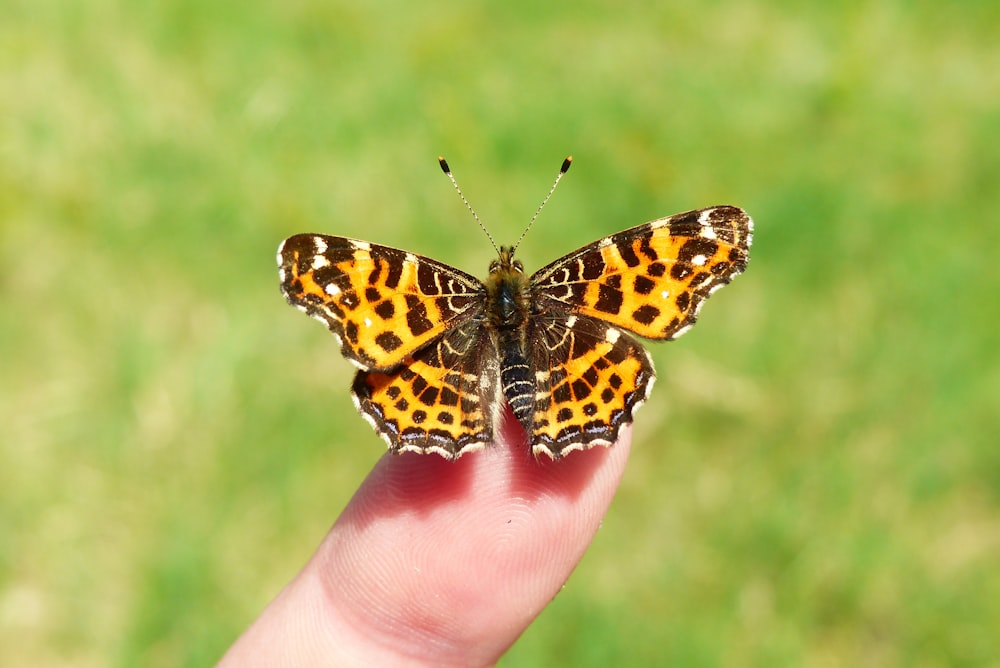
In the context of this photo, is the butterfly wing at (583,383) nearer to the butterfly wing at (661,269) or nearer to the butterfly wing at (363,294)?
the butterfly wing at (661,269)

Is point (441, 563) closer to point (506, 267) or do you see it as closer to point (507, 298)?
point (507, 298)

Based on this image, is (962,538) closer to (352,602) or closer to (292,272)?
(352,602)

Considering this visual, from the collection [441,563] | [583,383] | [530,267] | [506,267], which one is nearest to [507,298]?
[506,267]

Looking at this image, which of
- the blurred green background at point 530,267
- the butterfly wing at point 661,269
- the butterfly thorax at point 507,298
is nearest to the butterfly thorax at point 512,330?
the butterfly thorax at point 507,298

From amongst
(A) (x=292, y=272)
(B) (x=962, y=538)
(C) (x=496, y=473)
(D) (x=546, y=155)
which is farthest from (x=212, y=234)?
(B) (x=962, y=538)

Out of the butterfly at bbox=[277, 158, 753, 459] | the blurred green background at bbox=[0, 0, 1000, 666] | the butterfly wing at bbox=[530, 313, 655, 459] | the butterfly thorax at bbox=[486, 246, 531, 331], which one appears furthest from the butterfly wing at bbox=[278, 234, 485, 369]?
the blurred green background at bbox=[0, 0, 1000, 666]

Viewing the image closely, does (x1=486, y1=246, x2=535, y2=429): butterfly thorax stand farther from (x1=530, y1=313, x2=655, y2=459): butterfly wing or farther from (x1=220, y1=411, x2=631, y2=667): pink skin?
(x1=220, y1=411, x2=631, y2=667): pink skin
